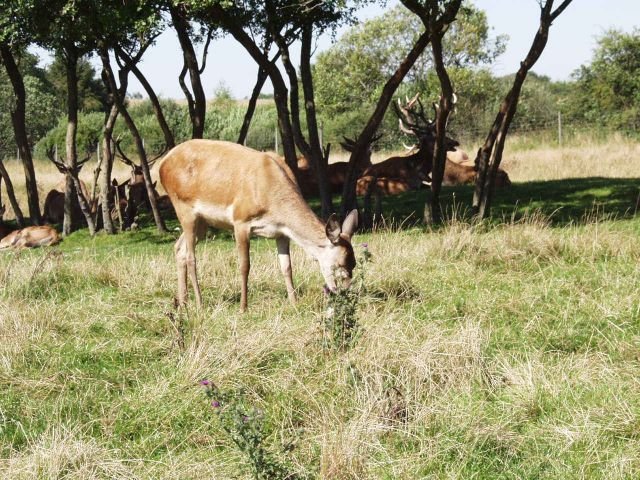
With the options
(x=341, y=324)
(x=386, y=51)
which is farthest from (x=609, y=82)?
(x=341, y=324)

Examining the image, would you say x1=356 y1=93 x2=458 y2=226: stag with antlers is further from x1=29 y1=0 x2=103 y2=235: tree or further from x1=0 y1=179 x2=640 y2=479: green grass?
x1=0 y1=179 x2=640 y2=479: green grass

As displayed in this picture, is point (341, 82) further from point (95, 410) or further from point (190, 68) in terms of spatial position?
point (95, 410)

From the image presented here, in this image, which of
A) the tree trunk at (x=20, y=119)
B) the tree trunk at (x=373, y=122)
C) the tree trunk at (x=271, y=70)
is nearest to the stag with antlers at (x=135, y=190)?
the tree trunk at (x=20, y=119)

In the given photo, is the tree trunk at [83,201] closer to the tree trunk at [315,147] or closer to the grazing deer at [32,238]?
the grazing deer at [32,238]

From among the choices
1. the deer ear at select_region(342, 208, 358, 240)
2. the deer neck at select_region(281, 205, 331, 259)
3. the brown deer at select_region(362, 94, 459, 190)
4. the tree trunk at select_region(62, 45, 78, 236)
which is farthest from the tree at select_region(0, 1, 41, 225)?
the deer ear at select_region(342, 208, 358, 240)

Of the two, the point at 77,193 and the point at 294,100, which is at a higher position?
the point at 294,100

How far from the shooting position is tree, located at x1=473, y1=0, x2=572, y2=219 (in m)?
12.2

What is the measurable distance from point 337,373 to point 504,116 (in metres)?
8.13

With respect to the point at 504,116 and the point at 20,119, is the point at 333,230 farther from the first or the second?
the point at 20,119

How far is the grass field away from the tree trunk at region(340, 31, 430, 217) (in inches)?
170

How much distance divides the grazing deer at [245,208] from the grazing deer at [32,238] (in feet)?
26.0

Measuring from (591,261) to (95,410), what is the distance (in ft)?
19.0

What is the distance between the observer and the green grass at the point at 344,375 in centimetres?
448

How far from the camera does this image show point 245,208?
809 centimetres
